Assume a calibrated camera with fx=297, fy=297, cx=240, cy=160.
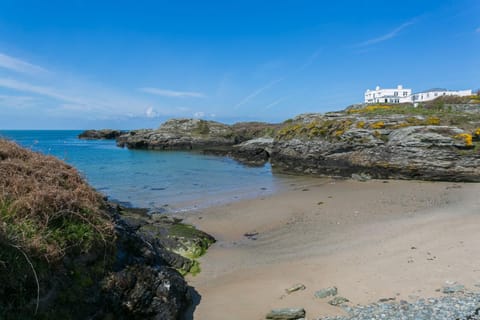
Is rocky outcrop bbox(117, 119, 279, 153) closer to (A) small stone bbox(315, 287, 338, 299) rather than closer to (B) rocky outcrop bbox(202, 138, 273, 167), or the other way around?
(B) rocky outcrop bbox(202, 138, 273, 167)

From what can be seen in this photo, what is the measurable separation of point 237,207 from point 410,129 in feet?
52.2

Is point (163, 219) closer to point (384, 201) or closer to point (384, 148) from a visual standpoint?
point (384, 201)

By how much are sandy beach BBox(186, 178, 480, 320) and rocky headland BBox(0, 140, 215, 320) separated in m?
1.51

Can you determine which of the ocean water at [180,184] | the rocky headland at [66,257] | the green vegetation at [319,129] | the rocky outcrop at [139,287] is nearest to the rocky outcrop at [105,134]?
the ocean water at [180,184]

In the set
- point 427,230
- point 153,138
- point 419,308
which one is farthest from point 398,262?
point 153,138

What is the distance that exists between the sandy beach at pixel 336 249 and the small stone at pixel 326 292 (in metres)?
0.16

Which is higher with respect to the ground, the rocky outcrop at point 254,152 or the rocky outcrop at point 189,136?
the rocky outcrop at point 189,136

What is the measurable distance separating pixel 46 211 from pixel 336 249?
Result: 839 cm

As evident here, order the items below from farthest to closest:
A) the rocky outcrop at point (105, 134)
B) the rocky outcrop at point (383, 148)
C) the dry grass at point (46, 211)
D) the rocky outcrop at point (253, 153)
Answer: the rocky outcrop at point (105, 134)
the rocky outcrop at point (253, 153)
the rocky outcrop at point (383, 148)
the dry grass at point (46, 211)

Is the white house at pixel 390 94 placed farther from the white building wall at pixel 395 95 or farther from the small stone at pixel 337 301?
the small stone at pixel 337 301

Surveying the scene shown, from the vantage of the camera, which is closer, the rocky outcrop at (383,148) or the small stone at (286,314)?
the small stone at (286,314)

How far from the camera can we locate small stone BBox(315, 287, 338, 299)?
6.78 metres

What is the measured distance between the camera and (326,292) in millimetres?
6855

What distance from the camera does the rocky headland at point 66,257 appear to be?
4.27 meters
